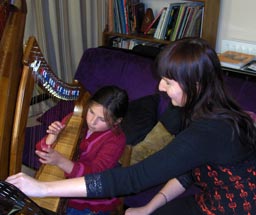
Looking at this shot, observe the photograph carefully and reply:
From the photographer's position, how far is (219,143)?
3.66 feet

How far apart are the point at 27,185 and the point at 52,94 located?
0.38 metres

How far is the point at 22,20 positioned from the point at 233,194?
89cm

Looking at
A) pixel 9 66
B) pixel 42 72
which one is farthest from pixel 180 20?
pixel 9 66

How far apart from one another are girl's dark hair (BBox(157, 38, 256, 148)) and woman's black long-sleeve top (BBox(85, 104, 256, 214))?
1.8 inches

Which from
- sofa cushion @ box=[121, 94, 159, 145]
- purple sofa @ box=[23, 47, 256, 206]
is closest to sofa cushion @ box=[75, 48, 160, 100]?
purple sofa @ box=[23, 47, 256, 206]

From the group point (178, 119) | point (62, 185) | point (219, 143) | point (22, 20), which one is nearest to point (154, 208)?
point (178, 119)

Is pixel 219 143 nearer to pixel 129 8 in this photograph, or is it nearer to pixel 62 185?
pixel 62 185

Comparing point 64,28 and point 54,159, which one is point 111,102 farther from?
point 64,28

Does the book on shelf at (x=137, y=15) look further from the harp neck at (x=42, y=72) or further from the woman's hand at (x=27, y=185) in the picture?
the woman's hand at (x=27, y=185)

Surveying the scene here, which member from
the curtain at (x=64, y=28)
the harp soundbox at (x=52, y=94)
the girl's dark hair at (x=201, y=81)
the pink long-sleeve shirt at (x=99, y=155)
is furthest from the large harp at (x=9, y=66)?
the curtain at (x=64, y=28)

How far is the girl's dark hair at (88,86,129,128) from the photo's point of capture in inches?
62.8

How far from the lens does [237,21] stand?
2.86 metres

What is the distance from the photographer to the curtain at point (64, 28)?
118 inches

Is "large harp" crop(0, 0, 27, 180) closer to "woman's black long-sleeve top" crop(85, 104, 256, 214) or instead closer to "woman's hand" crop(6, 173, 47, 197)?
"woman's hand" crop(6, 173, 47, 197)
